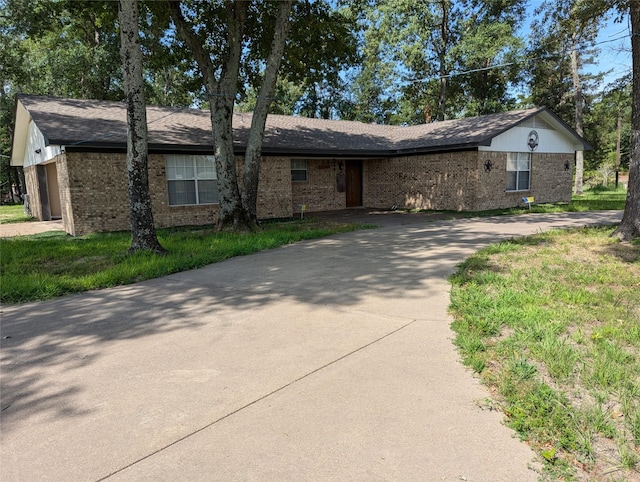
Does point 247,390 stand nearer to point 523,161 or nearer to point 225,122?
point 225,122

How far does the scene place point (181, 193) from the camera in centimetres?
1438

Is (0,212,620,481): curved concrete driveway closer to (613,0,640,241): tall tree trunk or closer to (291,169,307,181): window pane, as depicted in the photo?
(613,0,640,241): tall tree trunk

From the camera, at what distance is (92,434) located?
2709 millimetres

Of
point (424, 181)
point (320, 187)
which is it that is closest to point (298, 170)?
point (320, 187)

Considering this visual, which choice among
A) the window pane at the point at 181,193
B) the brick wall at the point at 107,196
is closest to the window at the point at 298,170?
the brick wall at the point at 107,196

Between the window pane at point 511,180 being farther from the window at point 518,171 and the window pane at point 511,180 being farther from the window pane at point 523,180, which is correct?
the window pane at point 523,180

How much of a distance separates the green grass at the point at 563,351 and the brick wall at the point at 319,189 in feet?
38.8

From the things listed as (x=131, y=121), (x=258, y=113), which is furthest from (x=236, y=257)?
(x=258, y=113)

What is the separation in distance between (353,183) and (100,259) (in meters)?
13.5

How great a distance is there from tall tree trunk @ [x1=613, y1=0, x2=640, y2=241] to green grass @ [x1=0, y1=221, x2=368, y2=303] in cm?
649

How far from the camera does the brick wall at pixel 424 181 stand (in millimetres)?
16812

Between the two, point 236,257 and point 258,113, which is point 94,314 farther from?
point 258,113

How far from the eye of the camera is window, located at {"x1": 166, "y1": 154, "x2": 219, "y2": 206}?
14.2 m

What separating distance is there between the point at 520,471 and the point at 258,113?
10945mm
